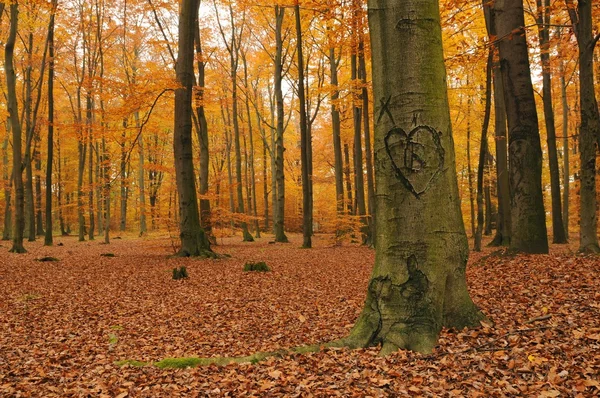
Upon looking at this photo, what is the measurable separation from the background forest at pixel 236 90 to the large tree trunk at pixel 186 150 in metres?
0.78

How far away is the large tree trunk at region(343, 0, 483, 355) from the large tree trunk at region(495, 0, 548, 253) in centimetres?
454

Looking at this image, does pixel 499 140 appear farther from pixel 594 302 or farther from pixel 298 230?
pixel 298 230

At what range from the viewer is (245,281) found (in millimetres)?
9578

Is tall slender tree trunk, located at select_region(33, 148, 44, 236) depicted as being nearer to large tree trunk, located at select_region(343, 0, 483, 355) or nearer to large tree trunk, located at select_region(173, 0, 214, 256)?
large tree trunk, located at select_region(173, 0, 214, 256)

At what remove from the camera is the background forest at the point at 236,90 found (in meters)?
13.5

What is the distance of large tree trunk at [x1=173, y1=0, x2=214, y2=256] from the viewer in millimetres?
13000

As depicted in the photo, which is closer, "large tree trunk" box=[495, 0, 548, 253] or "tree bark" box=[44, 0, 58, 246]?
"large tree trunk" box=[495, 0, 548, 253]

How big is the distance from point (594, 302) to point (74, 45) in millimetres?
26120

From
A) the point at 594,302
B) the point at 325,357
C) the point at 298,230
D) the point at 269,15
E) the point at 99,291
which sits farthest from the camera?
the point at 298,230

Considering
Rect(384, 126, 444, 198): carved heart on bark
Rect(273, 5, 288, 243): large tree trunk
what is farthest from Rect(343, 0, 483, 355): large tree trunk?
Rect(273, 5, 288, 243): large tree trunk

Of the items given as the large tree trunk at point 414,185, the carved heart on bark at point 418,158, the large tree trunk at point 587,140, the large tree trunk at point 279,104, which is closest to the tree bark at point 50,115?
the large tree trunk at point 279,104

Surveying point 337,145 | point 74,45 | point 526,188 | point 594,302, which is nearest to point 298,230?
point 337,145

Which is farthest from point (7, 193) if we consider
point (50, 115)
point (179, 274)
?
point (179, 274)

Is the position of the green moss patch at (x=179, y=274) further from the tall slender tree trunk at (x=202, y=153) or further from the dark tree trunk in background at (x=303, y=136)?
the dark tree trunk in background at (x=303, y=136)
